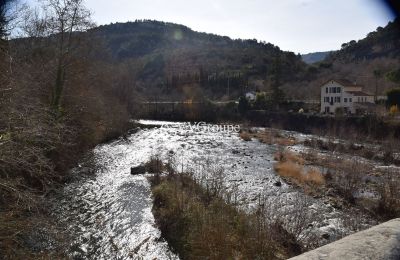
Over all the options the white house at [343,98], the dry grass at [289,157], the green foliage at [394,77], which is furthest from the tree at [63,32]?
the green foliage at [394,77]

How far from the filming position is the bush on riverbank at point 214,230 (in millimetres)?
8789

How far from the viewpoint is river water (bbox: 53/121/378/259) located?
1078cm

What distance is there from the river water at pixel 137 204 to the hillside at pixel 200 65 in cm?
2964

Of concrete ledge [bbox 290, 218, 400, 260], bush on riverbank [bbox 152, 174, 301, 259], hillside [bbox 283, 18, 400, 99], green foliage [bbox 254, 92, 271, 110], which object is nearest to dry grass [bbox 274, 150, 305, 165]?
bush on riverbank [bbox 152, 174, 301, 259]

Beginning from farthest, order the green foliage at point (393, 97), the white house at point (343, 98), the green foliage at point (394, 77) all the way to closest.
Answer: the green foliage at point (394, 77)
the white house at point (343, 98)
the green foliage at point (393, 97)

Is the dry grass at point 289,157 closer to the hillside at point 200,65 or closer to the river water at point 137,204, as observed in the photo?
the river water at point 137,204

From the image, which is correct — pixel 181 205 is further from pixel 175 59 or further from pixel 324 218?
pixel 175 59

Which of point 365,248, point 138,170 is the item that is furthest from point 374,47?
point 365,248

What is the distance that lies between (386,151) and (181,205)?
20.5 m

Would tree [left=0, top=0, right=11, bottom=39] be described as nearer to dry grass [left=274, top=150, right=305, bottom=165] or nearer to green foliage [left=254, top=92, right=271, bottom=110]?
dry grass [left=274, top=150, right=305, bottom=165]

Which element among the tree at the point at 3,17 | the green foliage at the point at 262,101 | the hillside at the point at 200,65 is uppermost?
the hillside at the point at 200,65

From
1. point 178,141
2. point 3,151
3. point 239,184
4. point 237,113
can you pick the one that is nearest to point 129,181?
point 239,184

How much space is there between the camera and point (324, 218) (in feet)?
44.1

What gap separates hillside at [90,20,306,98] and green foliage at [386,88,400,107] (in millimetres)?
17485
